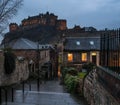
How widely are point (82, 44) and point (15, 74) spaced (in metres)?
24.6

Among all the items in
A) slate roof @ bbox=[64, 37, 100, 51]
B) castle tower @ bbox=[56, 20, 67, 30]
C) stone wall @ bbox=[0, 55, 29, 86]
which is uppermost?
castle tower @ bbox=[56, 20, 67, 30]

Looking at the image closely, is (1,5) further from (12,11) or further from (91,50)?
(91,50)

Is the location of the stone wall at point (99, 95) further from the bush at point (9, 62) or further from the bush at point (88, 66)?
the bush at point (88, 66)

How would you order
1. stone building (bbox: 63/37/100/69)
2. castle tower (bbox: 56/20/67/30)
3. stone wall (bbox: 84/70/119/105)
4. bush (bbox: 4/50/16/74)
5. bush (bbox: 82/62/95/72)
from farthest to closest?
castle tower (bbox: 56/20/67/30) < stone building (bbox: 63/37/100/69) < bush (bbox: 82/62/95/72) < bush (bbox: 4/50/16/74) < stone wall (bbox: 84/70/119/105)

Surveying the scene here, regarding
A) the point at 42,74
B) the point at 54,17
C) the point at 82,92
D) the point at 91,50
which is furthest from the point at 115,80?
the point at 54,17

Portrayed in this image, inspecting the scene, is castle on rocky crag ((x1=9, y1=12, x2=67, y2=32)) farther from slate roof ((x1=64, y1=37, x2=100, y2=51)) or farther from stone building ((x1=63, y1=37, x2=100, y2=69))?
stone building ((x1=63, y1=37, x2=100, y2=69))

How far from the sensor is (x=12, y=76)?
124 feet

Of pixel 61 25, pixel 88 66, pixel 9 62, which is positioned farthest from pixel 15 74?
pixel 61 25

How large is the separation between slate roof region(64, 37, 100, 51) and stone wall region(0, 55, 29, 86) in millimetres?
13750

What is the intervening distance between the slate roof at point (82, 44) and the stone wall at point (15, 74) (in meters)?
13.8

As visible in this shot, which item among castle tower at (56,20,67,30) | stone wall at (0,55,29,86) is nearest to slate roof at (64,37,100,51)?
stone wall at (0,55,29,86)

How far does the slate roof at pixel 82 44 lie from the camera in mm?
61188

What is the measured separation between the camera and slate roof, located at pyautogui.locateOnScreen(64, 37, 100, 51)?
61.2 meters

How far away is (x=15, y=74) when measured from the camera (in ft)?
129
